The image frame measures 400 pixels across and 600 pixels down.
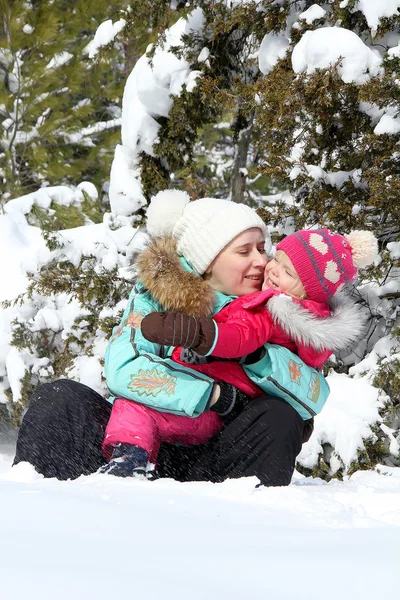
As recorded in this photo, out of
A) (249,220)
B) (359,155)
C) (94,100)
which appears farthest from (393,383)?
(94,100)

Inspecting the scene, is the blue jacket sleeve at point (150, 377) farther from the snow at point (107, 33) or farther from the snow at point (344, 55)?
the snow at point (107, 33)

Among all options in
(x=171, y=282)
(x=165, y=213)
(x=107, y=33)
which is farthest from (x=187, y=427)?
(x=107, y=33)

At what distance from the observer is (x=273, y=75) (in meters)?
3.82

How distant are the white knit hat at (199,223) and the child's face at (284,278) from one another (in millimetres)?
194

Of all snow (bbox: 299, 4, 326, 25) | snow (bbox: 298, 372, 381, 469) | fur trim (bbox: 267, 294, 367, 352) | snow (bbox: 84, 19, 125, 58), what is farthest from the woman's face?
snow (bbox: 84, 19, 125, 58)

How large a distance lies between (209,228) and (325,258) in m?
0.47

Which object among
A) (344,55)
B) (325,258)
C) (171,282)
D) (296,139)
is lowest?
(171,282)

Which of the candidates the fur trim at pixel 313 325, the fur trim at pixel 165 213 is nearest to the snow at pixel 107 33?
the fur trim at pixel 165 213

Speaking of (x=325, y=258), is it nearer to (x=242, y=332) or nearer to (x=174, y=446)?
(x=242, y=332)

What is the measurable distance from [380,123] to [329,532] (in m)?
2.48

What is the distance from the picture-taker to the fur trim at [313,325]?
2395 millimetres

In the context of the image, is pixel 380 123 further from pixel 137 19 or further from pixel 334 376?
pixel 137 19

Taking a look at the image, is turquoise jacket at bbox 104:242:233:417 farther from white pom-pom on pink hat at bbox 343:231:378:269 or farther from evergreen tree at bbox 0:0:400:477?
evergreen tree at bbox 0:0:400:477

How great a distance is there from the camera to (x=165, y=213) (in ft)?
9.32
